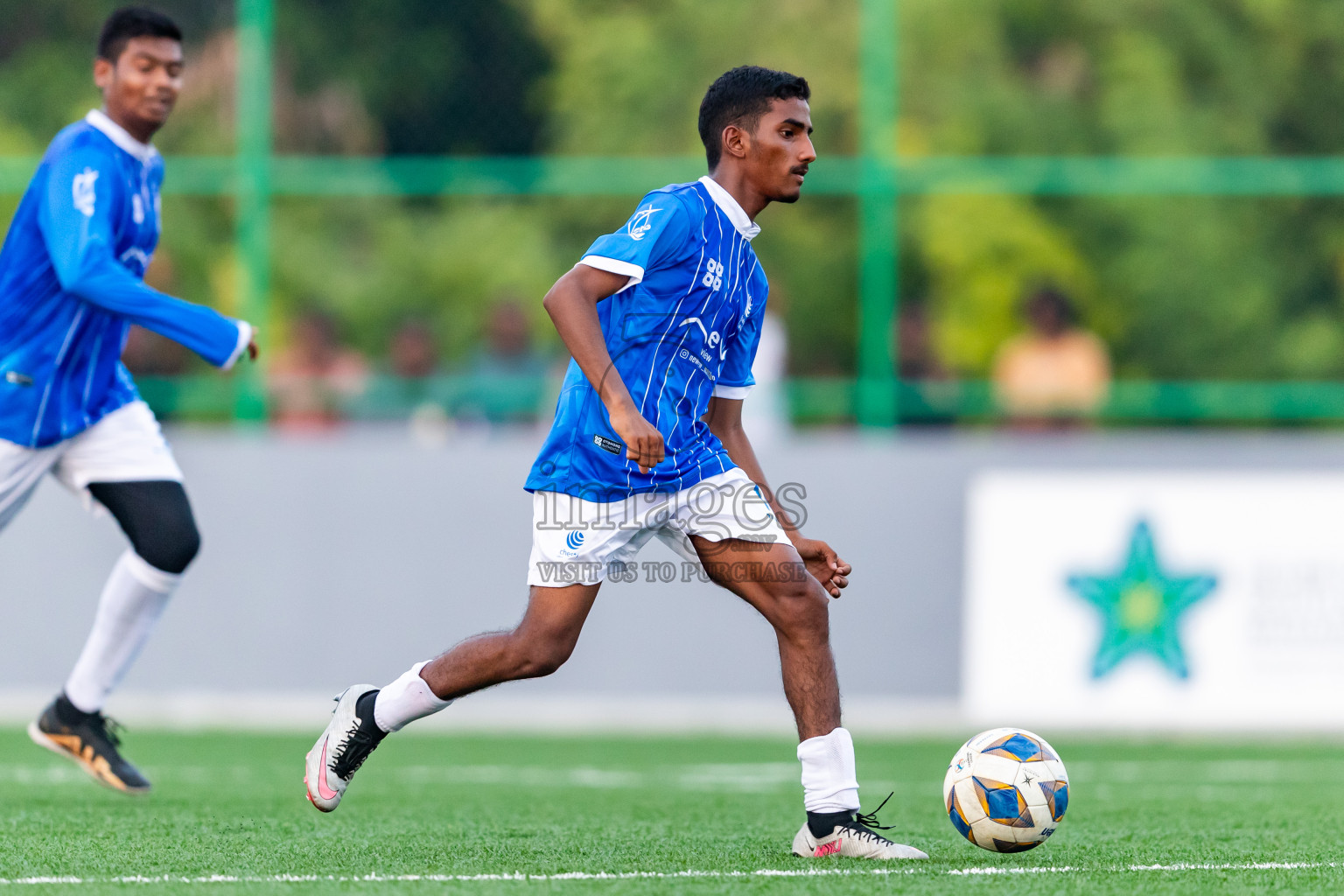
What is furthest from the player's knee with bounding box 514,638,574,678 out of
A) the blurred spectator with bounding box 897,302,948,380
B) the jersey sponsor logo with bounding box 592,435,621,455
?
the blurred spectator with bounding box 897,302,948,380

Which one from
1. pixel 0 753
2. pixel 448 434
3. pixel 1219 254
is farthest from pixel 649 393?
pixel 1219 254

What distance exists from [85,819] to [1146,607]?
5833mm

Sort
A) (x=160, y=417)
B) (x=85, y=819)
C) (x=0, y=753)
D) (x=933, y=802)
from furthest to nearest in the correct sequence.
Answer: (x=160, y=417), (x=0, y=753), (x=933, y=802), (x=85, y=819)

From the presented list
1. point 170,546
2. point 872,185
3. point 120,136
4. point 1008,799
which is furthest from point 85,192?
point 872,185

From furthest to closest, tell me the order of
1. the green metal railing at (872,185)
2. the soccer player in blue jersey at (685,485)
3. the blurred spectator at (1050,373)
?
the green metal railing at (872,185) < the blurred spectator at (1050,373) < the soccer player in blue jersey at (685,485)

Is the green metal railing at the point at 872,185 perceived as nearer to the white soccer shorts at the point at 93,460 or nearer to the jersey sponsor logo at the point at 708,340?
the white soccer shorts at the point at 93,460

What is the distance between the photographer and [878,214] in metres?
11.4

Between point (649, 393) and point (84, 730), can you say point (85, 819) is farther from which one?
point (649, 393)

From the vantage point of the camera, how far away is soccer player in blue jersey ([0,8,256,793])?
6.17 meters

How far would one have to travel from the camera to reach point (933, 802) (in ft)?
22.3

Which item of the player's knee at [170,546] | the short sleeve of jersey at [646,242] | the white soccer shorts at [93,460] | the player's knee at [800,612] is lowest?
the player's knee at [800,612]

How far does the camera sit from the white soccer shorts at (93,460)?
245 inches

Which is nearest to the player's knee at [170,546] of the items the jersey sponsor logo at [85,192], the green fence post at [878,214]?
the jersey sponsor logo at [85,192]

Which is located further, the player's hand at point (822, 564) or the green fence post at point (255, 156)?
the green fence post at point (255, 156)
